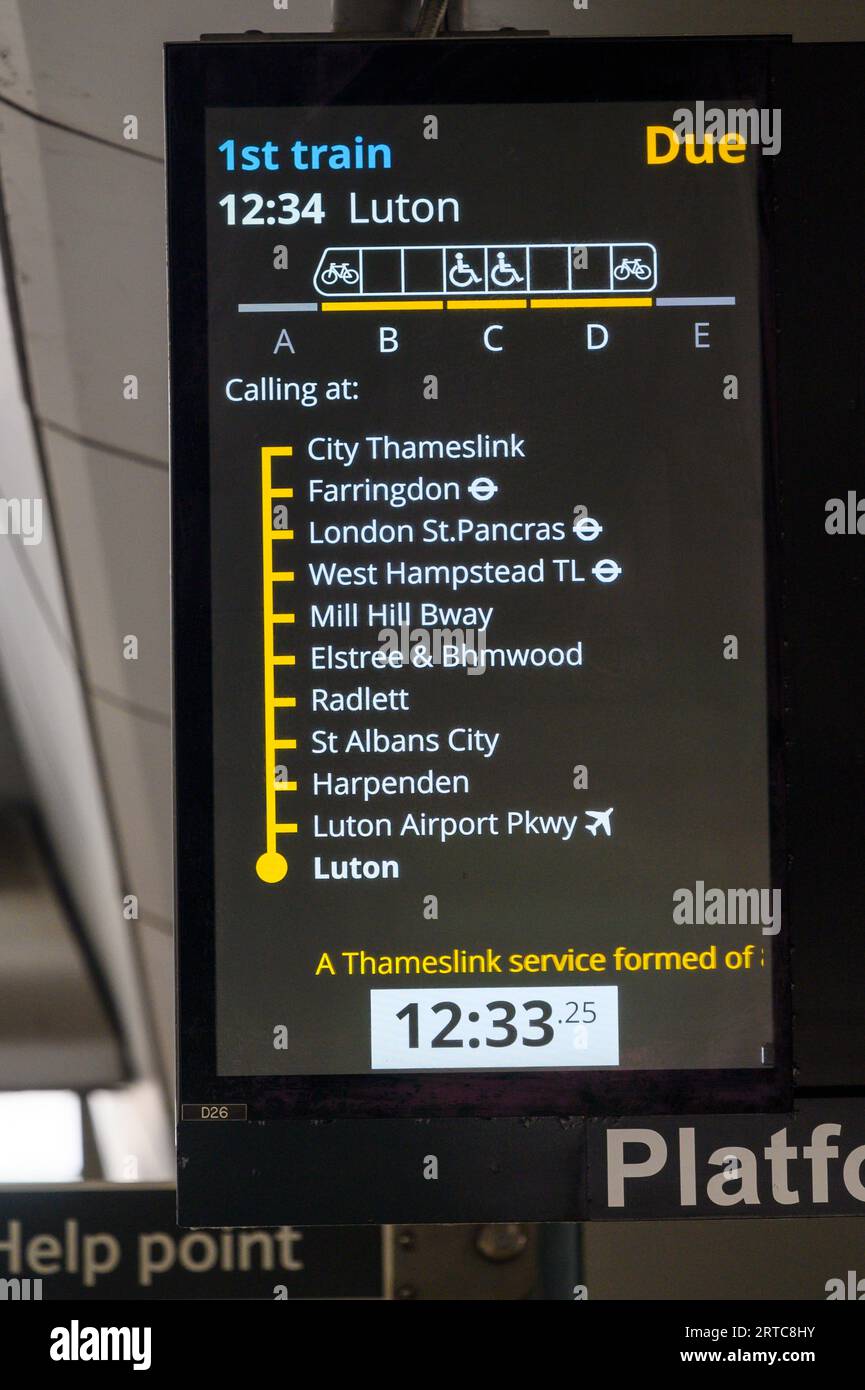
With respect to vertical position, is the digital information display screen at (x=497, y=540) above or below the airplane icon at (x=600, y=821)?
above

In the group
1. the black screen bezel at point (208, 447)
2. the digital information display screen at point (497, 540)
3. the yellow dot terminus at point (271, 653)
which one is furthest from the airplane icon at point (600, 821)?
the yellow dot terminus at point (271, 653)

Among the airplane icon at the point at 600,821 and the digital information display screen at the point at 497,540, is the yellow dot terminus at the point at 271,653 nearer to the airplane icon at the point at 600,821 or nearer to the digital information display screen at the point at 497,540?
the digital information display screen at the point at 497,540

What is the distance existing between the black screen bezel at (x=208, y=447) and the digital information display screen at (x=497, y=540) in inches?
0.6

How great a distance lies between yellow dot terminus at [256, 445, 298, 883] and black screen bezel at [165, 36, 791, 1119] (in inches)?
2.0

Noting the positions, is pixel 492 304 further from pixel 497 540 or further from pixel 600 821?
pixel 600 821

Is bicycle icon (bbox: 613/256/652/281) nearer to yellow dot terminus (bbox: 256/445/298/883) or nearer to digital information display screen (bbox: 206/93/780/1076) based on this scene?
digital information display screen (bbox: 206/93/780/1076)

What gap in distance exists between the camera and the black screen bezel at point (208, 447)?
1275 mm

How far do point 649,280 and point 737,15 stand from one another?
824 millimetres

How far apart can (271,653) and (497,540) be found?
0.74 ft

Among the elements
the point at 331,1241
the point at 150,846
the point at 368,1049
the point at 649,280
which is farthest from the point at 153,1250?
the point at 649,280

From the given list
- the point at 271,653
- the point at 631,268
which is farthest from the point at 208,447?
the point at 631,268

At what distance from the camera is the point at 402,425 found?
1315mm

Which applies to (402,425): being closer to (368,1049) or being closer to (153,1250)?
(368,1049)

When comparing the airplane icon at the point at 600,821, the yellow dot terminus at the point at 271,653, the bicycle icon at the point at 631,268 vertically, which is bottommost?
the airplane icon at the point at 600,821
